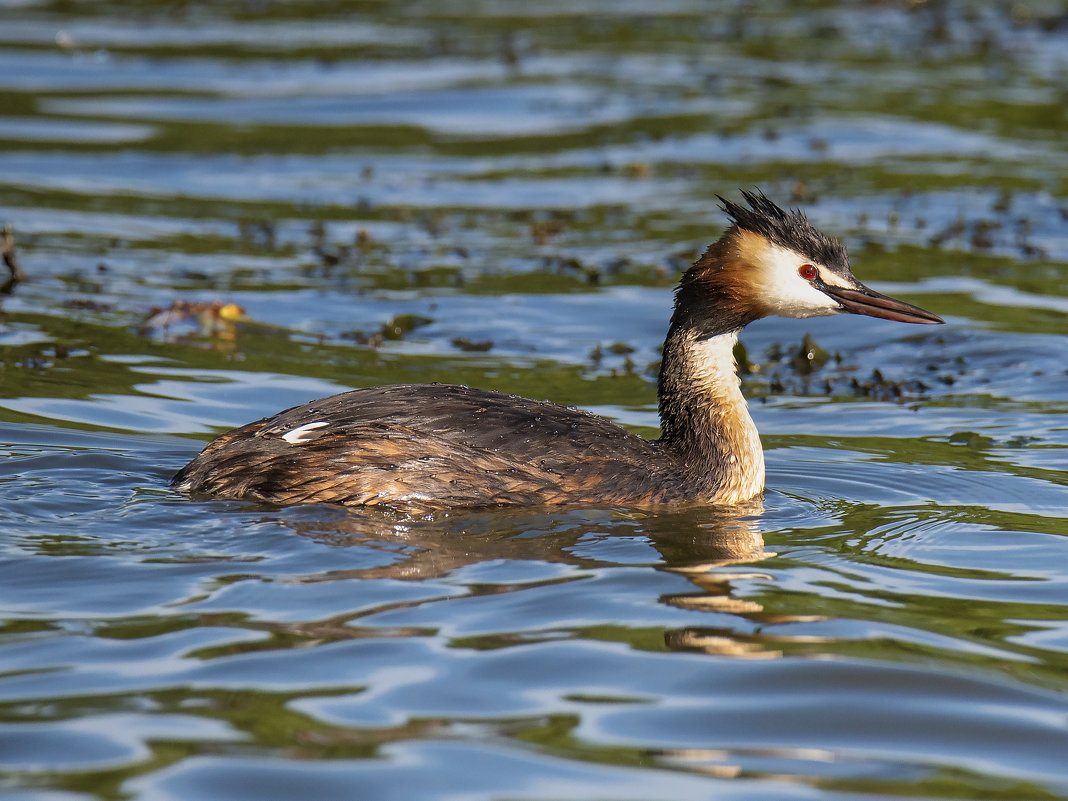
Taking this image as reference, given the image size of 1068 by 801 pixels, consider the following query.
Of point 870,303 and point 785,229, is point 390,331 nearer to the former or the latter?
point 785,229

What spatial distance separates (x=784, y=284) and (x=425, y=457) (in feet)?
6.89

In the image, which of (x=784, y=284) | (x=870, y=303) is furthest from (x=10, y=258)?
(x=870, y=303)

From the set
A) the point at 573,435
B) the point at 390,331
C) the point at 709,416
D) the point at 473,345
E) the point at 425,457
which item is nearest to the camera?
the point at 425,457

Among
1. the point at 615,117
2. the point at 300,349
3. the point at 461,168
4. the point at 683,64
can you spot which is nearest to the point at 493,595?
the point at 300,349

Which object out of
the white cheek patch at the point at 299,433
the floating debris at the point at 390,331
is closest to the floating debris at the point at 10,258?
the floating debris at the point at 390,331

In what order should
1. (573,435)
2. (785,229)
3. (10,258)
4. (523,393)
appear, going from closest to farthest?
(573,435) → (785,229) → (523,393) → (10,258)

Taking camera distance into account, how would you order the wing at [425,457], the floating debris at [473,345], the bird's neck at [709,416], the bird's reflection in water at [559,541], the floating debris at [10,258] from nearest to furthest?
1. the bird's reflection in water at [559,541]
2. the wing at [425,457]
3. the bird's neck at [709,416]
4. the floating debris at [473,345]
5. the floating debris at [10,258]

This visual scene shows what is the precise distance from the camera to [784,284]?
8008 millimetres

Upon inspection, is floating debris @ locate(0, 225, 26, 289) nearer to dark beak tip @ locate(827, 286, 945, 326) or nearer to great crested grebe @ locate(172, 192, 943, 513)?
great crested grebe @ locate(172, 192, 943, 513)

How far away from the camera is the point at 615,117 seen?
18.3m

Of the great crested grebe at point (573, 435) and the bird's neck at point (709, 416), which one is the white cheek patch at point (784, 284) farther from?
the bird's neck at point (709, 416)

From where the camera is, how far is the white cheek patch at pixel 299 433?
23.8 ft

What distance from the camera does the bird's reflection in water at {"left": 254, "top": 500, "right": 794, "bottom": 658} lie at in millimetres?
6352

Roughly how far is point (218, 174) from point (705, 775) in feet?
41.2
